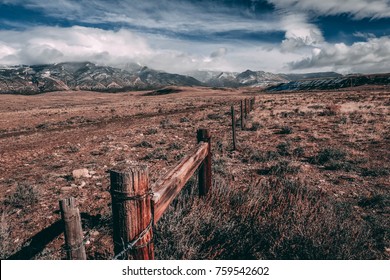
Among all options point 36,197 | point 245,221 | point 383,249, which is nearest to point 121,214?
point 245,221

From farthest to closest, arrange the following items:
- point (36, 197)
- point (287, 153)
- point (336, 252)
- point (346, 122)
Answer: point (346, 122) → point (287, 153) → point (36, 197) → point (336, 252)

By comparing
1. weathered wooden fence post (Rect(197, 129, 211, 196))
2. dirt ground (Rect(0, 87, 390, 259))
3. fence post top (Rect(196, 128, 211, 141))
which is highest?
fence post top (Rect(196, 128, 211, 141))

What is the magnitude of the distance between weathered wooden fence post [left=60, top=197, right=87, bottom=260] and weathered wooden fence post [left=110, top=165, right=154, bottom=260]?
37 cm

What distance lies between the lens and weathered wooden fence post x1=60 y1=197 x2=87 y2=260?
2270 millimetres

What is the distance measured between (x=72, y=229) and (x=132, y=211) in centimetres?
59

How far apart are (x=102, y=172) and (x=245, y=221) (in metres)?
5.05

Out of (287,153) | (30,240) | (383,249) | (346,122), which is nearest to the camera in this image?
(383,249)

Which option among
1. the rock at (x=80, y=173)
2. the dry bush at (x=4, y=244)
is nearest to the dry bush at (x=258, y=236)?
the dry bush at (x=4, y=244)

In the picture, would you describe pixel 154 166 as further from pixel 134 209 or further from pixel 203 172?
pixel 134 209

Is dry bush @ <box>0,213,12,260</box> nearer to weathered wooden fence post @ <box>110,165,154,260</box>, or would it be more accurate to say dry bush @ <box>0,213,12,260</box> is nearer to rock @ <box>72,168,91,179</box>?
weathered wooden fence post @ <box>110,165,154,260</box>

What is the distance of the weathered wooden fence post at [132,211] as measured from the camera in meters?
2.08

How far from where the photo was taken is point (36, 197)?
5.82 m

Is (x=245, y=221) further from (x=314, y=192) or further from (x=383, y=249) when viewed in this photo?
(x=314, y=192)

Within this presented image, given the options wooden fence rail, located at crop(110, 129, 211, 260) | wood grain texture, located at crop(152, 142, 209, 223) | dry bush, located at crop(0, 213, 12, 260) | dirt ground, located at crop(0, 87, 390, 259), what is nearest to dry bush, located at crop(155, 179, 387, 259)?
wood grain texture, located at crop(152, 142, 209, 223)
